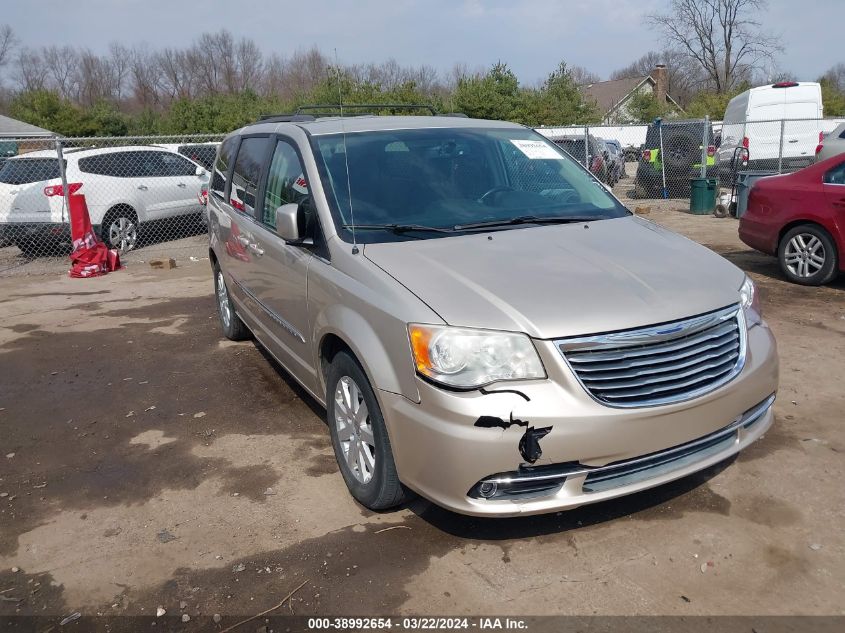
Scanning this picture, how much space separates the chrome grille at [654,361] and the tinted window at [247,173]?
9.29 feet

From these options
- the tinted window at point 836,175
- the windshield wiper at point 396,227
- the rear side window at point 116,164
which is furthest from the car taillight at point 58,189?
the tinted window at point 836,175

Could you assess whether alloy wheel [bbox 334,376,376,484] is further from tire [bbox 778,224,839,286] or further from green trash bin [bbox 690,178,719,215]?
green trash bin [bbox 690,178,719,215]

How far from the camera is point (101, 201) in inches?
449

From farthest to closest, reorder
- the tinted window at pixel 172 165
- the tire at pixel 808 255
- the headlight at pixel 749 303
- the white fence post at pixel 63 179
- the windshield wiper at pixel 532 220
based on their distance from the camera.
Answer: the tinted window at pixel 172 165 < the white fence post at pixel 63 179 < the tire at pixel 808 255 < the windshield wiper at pixel 532 220 < the headlight at pixel 749 303

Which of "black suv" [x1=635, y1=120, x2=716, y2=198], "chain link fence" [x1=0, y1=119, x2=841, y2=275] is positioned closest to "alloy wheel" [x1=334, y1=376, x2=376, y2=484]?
"chain link fence" [x1=0, y1=119, x2=841, y2=275]

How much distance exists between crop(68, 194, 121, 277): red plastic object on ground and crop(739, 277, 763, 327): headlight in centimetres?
930

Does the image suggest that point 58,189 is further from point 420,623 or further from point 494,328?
point 420,623

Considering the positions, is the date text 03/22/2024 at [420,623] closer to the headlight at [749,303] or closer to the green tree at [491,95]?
the headlight at [749,303]

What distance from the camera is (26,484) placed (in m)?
3.96

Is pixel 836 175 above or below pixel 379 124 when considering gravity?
→ below

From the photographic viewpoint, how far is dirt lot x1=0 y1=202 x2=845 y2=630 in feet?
9.33

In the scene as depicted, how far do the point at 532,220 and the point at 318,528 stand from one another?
1.92 metres

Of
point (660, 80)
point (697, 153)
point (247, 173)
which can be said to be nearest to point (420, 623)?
point (247, 173)

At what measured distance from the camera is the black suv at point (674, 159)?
16.3m
